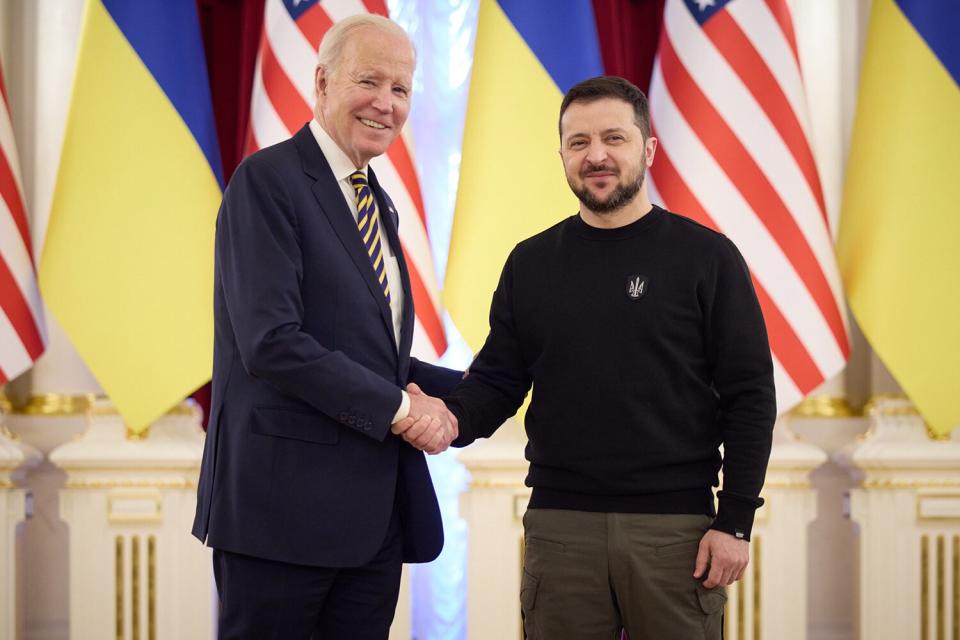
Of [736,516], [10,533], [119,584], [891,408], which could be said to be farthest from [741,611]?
[10,533]

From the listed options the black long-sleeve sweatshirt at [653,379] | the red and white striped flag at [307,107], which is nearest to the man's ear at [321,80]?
the black long-sleeve sweatshirt at [653,379]

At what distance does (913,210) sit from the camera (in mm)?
3148

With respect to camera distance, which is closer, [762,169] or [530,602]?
[530,602]

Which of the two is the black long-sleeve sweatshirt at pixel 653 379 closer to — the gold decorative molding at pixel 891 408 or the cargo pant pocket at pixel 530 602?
the cargo pant pocket at pixel 530 602

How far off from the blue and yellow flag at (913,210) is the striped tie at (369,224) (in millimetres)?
1899

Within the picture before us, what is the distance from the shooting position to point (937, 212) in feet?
10.3

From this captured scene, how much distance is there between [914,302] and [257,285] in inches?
90.0

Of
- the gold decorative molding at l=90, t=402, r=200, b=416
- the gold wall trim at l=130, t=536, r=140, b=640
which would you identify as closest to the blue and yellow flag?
the gold decorative molding at l=90, t=402, r=200, b=416

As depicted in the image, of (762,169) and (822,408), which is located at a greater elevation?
(762,169)

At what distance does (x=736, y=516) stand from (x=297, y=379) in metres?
0.91

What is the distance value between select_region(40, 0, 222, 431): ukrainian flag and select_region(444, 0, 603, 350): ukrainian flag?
852mm

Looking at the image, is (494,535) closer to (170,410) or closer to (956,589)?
(170,410)

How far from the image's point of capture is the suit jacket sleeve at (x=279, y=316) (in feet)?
5.90

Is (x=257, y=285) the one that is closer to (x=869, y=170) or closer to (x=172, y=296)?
(x=172, y=296)
